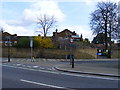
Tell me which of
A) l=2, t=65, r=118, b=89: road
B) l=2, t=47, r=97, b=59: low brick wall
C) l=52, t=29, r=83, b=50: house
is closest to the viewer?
l=2, t=65, r=118, b=89: road

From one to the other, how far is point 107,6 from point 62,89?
4945 cm

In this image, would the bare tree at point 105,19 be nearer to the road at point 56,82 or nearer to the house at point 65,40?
the house at point 65,40

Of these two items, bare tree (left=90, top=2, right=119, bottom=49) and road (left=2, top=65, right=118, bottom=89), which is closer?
road (left=2, top=65, right=118, bottom=89)

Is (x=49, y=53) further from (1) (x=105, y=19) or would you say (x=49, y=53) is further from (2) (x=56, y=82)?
(2) (x=56, y=82)

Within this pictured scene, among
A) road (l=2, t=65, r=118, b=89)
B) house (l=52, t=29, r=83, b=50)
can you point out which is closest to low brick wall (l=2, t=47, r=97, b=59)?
house (l=52, t=29, r=83, b=50)

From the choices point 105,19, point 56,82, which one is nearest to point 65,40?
point 105,19

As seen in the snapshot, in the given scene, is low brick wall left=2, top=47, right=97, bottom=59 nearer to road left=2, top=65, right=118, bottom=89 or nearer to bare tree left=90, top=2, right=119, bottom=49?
bare tree left=90, top=2, right=119, bottom=49

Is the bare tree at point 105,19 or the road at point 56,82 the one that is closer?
the road at point 56,82

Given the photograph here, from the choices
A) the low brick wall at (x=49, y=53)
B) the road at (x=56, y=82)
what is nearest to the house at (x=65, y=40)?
the low brick wall at (x=49, y=53)

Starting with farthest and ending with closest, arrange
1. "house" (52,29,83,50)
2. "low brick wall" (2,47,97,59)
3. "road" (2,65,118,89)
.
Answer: "low brick wall" (2,47,97,59) → "house" (52,29,83,50) → "road" (2,65,118,89)

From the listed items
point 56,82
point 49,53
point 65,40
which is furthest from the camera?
point 65,40

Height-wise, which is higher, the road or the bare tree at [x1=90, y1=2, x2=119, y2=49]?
the bare tree at [x1=90, y1=2, x2=119, y2=49]

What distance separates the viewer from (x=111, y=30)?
55.4 metres

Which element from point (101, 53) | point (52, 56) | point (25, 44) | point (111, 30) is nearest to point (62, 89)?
point (52, 56)
